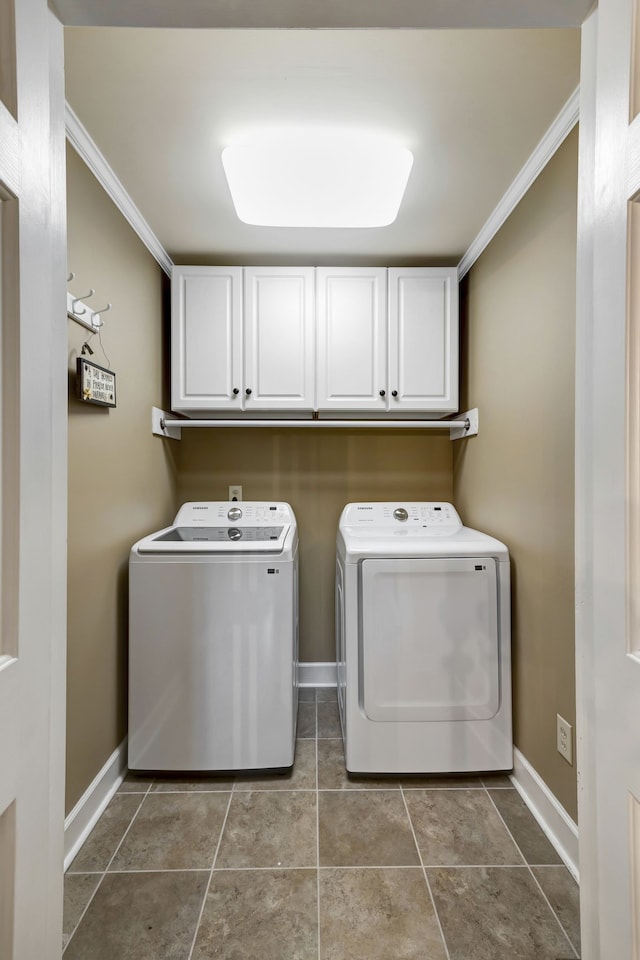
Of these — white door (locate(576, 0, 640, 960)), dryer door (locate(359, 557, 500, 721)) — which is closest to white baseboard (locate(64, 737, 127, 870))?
dryer door (locate(359, 557, 500, 721))

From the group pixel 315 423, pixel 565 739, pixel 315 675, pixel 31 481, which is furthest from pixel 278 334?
pixel 565 739

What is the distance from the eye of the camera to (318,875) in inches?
51.6

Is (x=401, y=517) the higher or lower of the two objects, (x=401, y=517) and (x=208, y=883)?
the higher

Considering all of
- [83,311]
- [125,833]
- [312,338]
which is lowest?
[125,833]

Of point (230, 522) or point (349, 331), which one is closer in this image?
point (349, 331)

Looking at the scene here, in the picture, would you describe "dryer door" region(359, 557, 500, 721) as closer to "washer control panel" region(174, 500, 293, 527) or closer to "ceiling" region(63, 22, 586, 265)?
"washer control panel" region(174, 500, 293, 527)

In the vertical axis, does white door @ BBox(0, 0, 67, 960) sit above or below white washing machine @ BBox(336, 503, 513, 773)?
above

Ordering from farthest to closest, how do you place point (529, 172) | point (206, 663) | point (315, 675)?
point (315, 675), point (206, 663), point (529, 172)

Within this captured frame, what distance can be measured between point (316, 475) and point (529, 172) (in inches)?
65.4

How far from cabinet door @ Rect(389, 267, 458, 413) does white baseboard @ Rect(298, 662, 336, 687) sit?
1.53m

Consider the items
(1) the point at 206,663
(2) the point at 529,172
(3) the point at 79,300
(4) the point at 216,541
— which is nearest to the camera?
(3) the point at 79,300

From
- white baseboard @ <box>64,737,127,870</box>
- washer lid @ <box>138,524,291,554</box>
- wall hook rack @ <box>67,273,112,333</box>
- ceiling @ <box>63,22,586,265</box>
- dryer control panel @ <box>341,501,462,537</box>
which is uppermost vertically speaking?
ceiling @ <box>63,22,586,265</box>

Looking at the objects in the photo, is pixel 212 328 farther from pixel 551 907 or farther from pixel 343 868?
pixel 551 907

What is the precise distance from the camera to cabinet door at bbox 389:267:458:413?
224cm
